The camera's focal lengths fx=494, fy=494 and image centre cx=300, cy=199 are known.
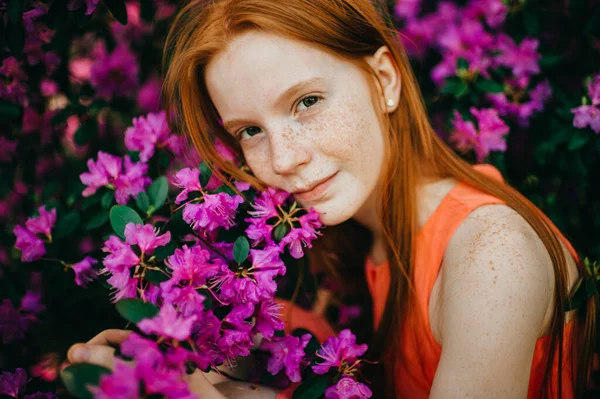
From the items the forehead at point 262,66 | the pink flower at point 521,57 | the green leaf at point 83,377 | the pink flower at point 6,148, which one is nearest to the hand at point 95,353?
the green leaf at point 83,377

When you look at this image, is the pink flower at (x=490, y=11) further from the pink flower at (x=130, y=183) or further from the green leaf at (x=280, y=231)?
the pink flower at (x=130, y=183)

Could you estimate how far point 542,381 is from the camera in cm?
133

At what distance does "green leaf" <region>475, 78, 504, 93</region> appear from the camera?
76.3 inches

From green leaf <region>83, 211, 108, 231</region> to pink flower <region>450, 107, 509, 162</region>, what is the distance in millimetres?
1356

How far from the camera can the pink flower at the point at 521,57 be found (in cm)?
203

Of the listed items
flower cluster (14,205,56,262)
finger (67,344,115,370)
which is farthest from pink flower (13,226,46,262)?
finger (67,344,115,370)

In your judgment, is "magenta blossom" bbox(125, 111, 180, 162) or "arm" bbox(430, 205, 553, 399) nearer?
"arm" bbox(430, 205, 553, 399)

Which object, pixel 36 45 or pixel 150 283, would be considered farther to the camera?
pixel 36 45

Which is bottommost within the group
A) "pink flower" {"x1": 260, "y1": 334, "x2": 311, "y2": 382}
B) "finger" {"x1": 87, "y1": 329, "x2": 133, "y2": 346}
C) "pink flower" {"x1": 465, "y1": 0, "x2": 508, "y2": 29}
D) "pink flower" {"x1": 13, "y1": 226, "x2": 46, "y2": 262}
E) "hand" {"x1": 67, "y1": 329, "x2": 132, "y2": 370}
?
"pink flower" {"x1": 260, "y1": 334, "x2": 311, "y2": 382}

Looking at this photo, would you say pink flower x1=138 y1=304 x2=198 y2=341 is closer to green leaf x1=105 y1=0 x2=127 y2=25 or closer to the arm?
→ the arm

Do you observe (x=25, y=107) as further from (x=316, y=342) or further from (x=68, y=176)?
(x=316, y=342)

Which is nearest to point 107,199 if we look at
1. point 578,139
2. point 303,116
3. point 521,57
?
point 303,116

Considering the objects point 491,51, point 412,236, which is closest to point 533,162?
point 491,51

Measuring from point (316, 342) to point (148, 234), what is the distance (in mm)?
584
